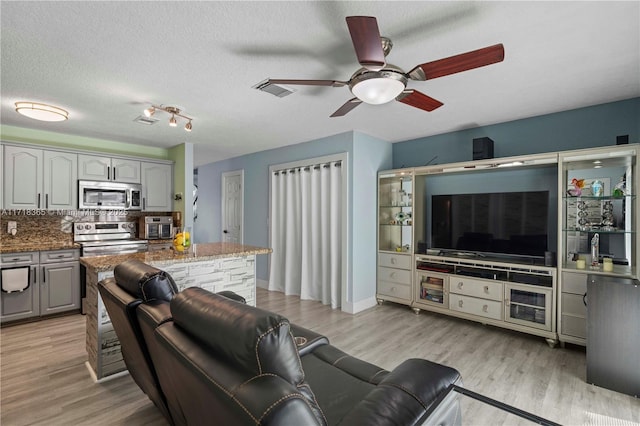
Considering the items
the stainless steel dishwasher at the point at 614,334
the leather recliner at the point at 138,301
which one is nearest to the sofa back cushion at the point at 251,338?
the leather recliner at the point at 138,301

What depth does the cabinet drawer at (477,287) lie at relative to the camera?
141 inches

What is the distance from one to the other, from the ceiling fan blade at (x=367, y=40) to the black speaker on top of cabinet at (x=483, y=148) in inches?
97.6

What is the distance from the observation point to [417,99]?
246cm

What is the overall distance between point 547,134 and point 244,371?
164 inches

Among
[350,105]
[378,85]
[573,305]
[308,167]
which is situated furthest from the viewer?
[308,167]

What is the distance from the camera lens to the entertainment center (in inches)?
123

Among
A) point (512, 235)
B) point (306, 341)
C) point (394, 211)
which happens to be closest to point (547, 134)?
point (512, 235)

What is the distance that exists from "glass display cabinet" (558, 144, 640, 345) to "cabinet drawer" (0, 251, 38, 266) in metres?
6.07

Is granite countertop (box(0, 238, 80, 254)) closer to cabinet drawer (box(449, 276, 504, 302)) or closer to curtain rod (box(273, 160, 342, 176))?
curtain rod (box(273, 160, 342, 176))

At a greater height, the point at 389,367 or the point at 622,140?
the point at 622,140

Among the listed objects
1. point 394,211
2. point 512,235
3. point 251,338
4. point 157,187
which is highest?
point 157,187

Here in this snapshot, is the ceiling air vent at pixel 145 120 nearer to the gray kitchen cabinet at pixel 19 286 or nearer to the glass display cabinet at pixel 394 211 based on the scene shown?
the gray kitchen cabinet at pixel 19 286

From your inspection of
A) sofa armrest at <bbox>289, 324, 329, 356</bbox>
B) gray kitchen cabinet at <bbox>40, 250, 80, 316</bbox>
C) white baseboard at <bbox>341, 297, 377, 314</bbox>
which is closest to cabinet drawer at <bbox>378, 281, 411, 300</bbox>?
white baseboard at <bbox>341, 297, 377, 314</bbox>

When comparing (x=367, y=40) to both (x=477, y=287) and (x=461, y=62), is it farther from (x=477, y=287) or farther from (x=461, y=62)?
(x=477, y=287)
